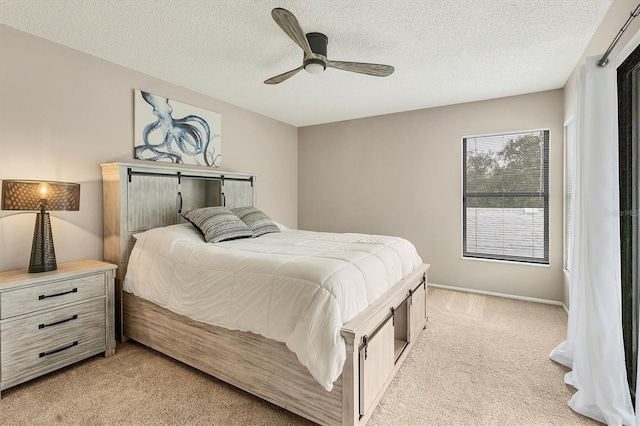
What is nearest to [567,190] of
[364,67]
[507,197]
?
[507,197]

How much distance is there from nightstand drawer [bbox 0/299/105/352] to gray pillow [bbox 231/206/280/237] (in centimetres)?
143

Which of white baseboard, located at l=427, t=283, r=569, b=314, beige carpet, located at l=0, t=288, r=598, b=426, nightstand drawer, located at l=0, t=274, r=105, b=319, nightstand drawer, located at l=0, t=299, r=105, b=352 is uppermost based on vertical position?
nightstand drawer, located at l=0, t=274, r=105, b=319

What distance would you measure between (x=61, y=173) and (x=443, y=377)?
3.43 meters

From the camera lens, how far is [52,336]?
2.24 meters

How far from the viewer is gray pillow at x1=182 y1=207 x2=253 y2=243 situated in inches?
113

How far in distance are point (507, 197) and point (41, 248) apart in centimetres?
479

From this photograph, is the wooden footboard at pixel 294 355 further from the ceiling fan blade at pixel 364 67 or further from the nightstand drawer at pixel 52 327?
the ceiling fan blade at pixel 364 67

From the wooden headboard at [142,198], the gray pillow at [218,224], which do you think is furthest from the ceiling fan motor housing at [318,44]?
the wooden headboard at [142,198]

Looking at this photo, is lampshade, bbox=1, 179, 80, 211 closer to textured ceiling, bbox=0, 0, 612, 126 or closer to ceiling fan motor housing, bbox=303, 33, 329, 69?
textured ceiling, bbox=0, 0, 612, 126

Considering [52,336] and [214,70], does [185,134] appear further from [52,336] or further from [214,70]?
[52,336]

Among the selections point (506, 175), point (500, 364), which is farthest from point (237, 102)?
point (500, 364)

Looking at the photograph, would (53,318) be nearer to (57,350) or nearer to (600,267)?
(57,350)

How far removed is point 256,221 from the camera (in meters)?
3.44

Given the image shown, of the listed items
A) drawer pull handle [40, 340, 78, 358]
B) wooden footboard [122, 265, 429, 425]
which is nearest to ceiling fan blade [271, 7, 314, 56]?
wooden footboard [122, 265, 429, 425]
